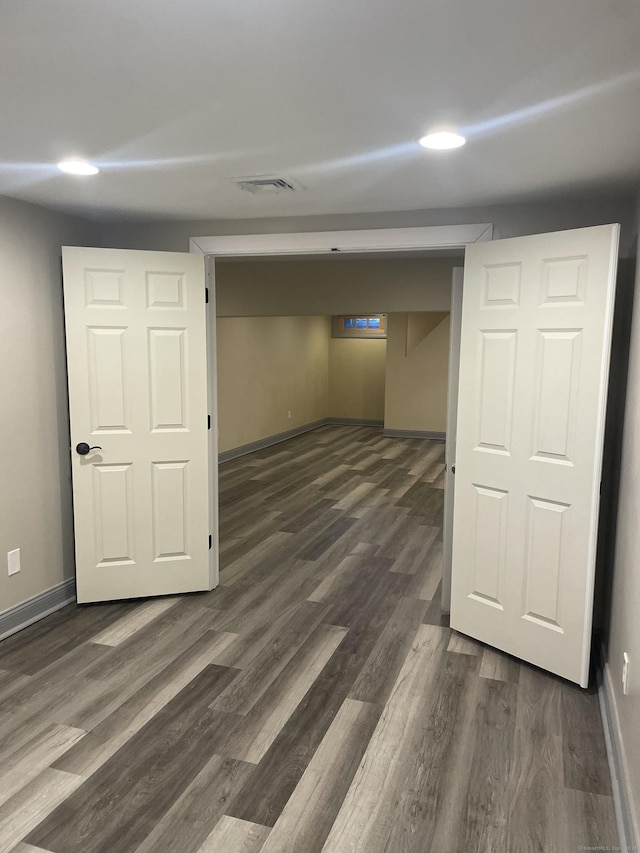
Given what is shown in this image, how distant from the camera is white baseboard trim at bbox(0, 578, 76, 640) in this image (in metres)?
3.32

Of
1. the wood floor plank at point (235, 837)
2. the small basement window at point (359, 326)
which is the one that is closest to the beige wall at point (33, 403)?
the wood floor plank at point (235, 837)

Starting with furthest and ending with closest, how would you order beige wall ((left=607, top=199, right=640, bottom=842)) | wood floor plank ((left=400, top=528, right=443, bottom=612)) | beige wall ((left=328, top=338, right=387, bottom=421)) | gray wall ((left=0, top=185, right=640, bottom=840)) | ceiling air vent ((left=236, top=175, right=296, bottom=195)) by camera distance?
beige wall ((left=328, top=338, right=387, bottom=421)), wood floor plank ((left=400, top=528, right=443, bottom=612)), gray wall ((left=0, top=185, right=640, bottom=840)), ceiling air vent ((left=236, top=175, right=296, bottom=195)), beige wall ((left=607, top=199, right=640, bottom=842))

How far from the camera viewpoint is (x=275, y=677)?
2.96 meters

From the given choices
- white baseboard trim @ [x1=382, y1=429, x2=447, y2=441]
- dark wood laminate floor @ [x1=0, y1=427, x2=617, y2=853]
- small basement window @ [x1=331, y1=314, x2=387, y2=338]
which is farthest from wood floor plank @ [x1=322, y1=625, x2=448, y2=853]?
small basement window @ [x1=331, y1=314, x2=387, y2=338]

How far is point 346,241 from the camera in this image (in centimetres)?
350

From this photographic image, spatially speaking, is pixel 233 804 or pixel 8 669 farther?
pixel 8 669

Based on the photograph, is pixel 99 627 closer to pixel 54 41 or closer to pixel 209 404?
pixel 209 404

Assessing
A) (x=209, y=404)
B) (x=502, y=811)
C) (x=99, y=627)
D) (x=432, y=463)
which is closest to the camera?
(x=502, y=811)

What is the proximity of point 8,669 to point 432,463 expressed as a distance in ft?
19.9

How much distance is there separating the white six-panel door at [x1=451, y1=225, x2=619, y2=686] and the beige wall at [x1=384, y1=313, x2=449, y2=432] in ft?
22.3

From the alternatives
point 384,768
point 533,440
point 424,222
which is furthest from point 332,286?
point 384,768

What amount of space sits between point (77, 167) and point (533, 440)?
2350 millimetres

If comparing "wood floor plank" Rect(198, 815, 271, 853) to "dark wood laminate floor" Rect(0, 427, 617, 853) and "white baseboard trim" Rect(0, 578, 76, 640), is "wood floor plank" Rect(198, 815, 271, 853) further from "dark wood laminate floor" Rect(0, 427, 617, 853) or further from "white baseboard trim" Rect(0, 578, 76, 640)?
"white baseboard trim" Rect(0, 578, 76, 640)

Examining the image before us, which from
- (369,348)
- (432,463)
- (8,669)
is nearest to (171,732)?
(8,669)
